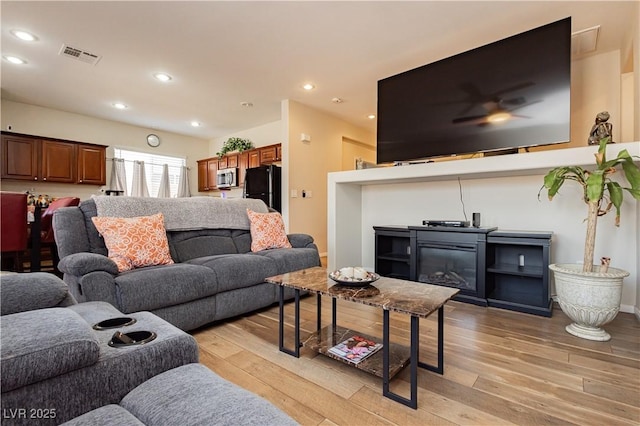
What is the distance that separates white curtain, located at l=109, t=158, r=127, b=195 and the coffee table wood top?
5.60m

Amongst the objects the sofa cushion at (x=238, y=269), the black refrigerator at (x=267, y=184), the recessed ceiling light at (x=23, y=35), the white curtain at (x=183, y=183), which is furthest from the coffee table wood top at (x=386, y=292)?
the white curtain at (x=183, y=183)

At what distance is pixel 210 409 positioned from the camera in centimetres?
71

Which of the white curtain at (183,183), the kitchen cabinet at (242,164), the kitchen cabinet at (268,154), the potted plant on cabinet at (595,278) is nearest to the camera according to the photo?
the potted plant on cabinet at (595,278)

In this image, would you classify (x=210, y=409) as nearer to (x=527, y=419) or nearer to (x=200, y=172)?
(x=527, y=419)

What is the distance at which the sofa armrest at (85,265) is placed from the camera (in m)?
1.81

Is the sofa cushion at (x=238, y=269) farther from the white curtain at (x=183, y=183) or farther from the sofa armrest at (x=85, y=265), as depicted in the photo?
the white curtain at (x=183, y=183)

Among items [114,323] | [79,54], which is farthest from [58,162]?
[114,323]

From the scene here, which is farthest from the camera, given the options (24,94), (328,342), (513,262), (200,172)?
(200,172)

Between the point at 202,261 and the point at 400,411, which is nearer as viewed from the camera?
the point at 400,411

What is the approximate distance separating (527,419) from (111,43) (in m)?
4.48

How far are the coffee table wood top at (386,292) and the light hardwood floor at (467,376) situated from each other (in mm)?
447

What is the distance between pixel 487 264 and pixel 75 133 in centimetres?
693

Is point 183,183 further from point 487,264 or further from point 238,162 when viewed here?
point 487,264

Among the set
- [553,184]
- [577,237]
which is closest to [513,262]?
[577,237]
